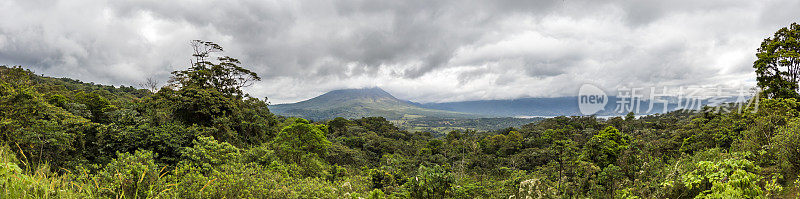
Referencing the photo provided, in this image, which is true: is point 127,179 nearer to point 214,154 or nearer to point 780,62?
point 214,154

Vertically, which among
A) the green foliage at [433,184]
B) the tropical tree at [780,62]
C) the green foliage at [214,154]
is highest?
the tropical tree at [780,62]

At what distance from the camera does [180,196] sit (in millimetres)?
4793

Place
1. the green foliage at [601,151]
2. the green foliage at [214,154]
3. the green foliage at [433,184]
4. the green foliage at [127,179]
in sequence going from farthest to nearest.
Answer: the green foliage at [601,151]
the green foliage at [433,184]
the green foliage at [214,154]
the green foliage at [127,179]

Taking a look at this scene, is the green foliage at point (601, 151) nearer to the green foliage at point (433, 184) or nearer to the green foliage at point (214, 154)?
the green foliage at point (433, 184)

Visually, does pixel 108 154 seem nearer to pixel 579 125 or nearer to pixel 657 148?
pixel 657 148

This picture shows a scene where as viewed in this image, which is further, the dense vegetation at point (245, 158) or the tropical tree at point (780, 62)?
the tropical tree at point (780, 62)

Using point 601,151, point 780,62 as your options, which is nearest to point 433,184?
point 601,151

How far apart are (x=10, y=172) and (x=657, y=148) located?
2962 cm

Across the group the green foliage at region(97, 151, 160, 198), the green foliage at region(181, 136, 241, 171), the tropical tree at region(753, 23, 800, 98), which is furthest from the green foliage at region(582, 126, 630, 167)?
the green foliage at region(97, 151, 160, 198)

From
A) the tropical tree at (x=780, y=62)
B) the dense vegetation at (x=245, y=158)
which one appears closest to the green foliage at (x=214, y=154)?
the dense vegetation at (x=245, y=158)

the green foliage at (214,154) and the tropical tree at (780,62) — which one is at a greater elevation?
the tropical tree at (780,62)

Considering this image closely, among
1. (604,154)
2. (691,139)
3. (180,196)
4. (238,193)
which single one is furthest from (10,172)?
(691,139)

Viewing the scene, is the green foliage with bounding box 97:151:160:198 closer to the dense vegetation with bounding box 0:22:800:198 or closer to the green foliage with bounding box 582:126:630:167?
the dense vegetation with bounding box 0:22:800:198

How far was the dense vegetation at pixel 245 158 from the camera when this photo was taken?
4223 millimetres
